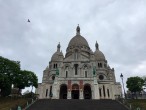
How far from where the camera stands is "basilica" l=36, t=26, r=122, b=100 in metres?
48.0

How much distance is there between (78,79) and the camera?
160 feet

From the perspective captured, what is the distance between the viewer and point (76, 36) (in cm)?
7162

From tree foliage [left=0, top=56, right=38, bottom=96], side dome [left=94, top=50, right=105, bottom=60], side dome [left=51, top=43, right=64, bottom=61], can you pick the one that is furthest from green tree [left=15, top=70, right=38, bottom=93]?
side dome [left=94, top=50, right=105, bottom=60]

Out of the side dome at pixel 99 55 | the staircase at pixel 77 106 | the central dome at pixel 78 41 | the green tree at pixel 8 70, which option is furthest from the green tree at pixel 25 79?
the side dome at pixel 99 55

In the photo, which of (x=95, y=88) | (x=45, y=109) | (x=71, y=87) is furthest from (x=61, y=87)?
(x=45, y=109)

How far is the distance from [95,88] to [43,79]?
22171mm

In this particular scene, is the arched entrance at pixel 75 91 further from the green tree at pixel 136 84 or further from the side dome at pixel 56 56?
the side dome at pixel 56 56

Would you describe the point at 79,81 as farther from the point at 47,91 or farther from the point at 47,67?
the point at 47,67

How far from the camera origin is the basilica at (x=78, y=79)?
1891 inches

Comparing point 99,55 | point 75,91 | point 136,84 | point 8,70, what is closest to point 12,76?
point 8,70

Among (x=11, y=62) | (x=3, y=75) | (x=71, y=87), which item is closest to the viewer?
(x=3, y=75)

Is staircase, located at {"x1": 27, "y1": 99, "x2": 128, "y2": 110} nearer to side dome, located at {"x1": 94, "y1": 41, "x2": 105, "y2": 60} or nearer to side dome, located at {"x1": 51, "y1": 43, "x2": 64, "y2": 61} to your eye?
side dome, located at {"x1": 51, "y1": 43, "x2": 64, "y2": 61}

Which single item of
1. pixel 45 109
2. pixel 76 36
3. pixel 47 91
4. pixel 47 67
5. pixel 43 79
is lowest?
pixel 45 109

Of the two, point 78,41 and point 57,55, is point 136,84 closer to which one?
point 78,41
